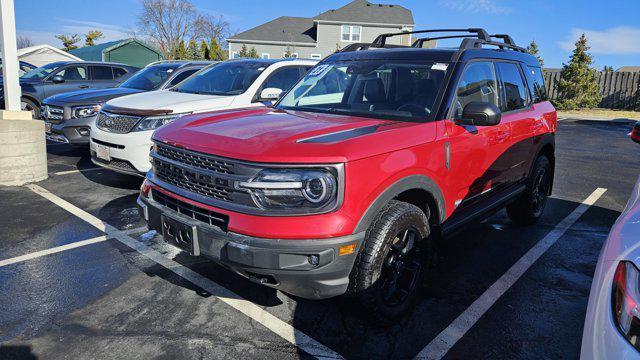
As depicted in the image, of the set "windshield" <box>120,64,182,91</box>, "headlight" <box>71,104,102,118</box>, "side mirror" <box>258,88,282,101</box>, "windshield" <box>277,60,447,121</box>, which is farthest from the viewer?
"windshield" <box>120,64,182,91</box>

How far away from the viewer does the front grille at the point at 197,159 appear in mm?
2674

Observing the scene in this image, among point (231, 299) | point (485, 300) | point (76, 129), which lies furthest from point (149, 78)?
point (485, 300)

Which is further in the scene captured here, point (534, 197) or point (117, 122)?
point (117, 122)

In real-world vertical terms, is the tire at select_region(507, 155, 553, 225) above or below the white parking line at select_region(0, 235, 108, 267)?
above

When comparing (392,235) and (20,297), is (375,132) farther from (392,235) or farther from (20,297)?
(20,297)

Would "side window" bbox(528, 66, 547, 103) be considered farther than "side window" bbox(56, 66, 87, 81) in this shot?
No

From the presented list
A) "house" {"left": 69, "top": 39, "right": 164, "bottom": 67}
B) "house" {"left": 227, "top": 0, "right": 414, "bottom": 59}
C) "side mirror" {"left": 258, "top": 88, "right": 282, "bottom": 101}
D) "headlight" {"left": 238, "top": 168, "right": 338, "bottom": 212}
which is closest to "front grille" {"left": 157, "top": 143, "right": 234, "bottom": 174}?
"headlight" {"left": 238, "top": 168, "right": 338, "bottom": 212}

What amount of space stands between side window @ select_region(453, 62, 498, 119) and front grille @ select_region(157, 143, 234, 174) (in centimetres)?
180

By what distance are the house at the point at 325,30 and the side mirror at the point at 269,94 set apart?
31267 millimetres

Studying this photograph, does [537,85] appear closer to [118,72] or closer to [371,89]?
[371,89]

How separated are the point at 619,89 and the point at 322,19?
23.7m

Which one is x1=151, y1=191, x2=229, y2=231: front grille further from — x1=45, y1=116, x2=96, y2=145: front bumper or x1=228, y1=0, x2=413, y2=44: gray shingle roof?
x1=228, y1=0, x2=413, y2=44: gray shingle roof

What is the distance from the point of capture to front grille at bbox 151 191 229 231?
8.74 ft

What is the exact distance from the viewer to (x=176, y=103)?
19.7ft
